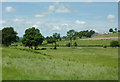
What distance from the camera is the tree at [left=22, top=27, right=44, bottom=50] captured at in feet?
334

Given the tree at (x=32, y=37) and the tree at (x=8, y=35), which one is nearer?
the tree at (x=8, y=35)

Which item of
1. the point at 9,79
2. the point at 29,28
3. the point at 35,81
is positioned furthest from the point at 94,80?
the point at 29,28

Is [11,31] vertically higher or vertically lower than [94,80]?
higher

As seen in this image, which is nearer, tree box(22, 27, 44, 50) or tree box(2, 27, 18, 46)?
tree box(2, 27, 18, 46)

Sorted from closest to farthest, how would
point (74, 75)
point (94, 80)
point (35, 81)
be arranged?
point (35, 81) < point (94, 80) < point (74, 75)

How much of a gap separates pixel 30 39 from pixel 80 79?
301 ft

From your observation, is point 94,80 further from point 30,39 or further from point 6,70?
point 30,39

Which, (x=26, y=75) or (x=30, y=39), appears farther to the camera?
(x=30, y=39)

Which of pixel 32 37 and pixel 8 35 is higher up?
pixel 8 35

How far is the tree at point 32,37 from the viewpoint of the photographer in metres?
102

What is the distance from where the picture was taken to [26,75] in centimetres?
1438

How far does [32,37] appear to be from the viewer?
103 metres

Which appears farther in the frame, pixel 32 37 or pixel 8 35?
pixel 32 37

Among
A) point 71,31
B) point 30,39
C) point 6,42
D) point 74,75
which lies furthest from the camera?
point 71,31
